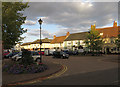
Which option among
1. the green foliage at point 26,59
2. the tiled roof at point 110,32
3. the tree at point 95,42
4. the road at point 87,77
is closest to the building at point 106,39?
the tiled roof at point 110,32

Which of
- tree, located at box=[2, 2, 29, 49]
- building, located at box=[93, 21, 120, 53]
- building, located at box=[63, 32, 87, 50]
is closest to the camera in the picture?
tree, located at box=[2, 2, 29, 49]

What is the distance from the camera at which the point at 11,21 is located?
11.3 m

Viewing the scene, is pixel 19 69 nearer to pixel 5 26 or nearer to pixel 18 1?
pixel 5 26

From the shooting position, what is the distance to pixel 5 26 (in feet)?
38.9

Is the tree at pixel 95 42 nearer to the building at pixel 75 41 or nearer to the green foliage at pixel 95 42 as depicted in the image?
the green foliage at pixel 95 42

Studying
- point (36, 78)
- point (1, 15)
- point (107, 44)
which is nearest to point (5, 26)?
point (1, 15)

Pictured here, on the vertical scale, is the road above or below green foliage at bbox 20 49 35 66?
below

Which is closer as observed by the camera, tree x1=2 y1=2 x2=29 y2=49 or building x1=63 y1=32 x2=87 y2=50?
tree x1=2 y1=2 x2=29 y2=49

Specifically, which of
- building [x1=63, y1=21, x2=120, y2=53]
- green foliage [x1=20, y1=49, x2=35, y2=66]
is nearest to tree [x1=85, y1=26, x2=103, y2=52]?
building [x1=63, y1=21, x2=120, y2=53]

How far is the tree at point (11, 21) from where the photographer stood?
10.9 m

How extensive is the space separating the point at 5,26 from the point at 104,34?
45172 millimetres

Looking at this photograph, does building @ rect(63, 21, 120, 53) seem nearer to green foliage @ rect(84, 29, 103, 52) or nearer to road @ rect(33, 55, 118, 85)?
green foliage @ rect(84, 29, 103, 52)

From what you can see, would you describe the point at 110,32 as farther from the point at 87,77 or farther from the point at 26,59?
the point at 87,77

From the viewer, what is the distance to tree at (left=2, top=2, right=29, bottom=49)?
1093cm
